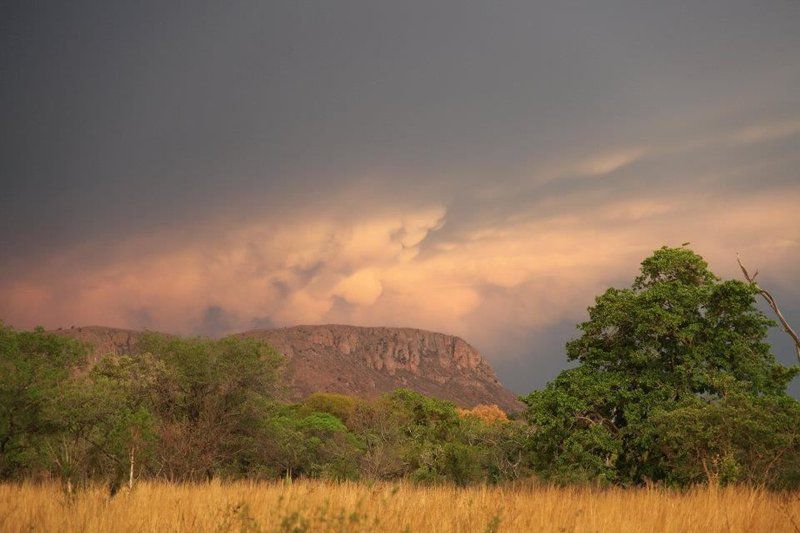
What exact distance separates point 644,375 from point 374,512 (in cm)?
1966

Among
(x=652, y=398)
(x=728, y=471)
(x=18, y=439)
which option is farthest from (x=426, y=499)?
(x=18, y=439)

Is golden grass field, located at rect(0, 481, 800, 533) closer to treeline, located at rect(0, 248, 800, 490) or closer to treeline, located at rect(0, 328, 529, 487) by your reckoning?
treeline, located at rect(0, 248, 800, 490)

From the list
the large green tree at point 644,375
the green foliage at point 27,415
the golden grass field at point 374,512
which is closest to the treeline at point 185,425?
the green foliage at point 27,415

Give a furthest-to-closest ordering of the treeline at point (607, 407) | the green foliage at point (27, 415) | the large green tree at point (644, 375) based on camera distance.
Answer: the green foliage at point (27, 415), the large green tree at point (644, 375), the treeline at point (607, 407)

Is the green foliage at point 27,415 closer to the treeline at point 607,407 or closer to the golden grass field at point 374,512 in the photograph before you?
the treeline at point 607,407

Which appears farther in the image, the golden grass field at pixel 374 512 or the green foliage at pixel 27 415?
the green foliage at pixel 27 415

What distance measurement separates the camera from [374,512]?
24.2 ft

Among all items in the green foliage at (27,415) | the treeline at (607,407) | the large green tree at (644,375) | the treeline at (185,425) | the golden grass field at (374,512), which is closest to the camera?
the golden grass field at (374,512)

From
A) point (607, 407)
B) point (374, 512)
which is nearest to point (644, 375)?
point (607, 407)

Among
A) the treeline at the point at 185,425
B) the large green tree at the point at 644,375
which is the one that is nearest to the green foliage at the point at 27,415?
the treeline at the point at 185,425

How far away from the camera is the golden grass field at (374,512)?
261 inches

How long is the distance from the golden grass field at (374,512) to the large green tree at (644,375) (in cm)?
1502

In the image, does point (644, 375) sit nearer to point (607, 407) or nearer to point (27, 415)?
point (607, 407)

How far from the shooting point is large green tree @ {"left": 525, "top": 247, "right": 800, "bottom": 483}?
23547 mm
